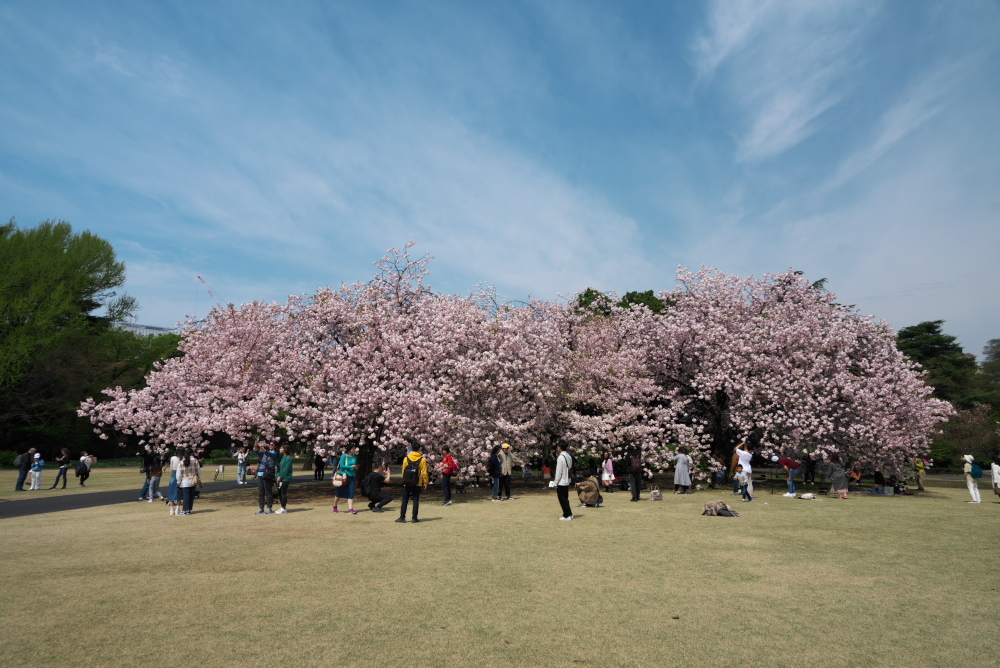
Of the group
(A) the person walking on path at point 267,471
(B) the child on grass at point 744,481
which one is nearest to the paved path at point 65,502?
(A) the person walking on path at point 267,471

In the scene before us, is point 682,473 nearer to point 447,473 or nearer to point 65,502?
point 447,473

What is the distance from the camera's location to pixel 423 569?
8930 mm

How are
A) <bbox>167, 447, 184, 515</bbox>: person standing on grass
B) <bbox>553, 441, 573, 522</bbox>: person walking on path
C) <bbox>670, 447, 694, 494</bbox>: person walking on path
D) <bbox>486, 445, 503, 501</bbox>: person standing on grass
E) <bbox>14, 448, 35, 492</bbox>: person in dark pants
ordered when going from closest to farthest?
<bbox>553, 441, 573, 522</bbox>: person walking on path
<bbox>167, 447, 184, 515</bbox>: person standing on grass
<bbox>486, 445, 503, 501</bbox>: person standing on grass
<bbox>670, 447, 694, 494</bbox>: person walking on path
<bbox>14, 448, 35, 492</bbox>: person in dark pants

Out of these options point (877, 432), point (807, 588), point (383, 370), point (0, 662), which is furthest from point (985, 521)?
point (0, 662)

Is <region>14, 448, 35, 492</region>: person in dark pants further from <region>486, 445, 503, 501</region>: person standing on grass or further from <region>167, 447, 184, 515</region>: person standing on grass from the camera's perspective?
<region>486, 445, 503, 501</region>: person standing on grass

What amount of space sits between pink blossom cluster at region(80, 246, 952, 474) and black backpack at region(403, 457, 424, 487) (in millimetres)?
4159

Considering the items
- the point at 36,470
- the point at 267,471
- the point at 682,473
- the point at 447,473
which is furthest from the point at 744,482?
the point at 36,470

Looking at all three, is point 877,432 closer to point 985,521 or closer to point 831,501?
point 831,501

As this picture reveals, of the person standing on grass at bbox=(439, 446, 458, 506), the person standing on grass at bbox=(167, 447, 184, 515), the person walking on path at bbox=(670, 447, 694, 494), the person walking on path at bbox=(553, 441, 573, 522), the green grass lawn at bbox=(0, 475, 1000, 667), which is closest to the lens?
the green grass lawn at bbox=(0, 475, 1000, 667)

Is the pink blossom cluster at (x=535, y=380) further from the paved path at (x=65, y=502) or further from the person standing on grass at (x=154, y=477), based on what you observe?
the paved path at (x=65, y=502)

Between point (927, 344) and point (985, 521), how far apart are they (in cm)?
5563

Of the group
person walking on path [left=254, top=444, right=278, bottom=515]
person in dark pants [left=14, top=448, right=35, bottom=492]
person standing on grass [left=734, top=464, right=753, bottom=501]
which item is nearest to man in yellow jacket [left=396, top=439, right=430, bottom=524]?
person walking on path [left=254, top=444, right=278, bottom=515]

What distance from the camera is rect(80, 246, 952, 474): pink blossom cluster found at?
19.1m

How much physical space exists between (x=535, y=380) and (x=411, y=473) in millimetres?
8564
